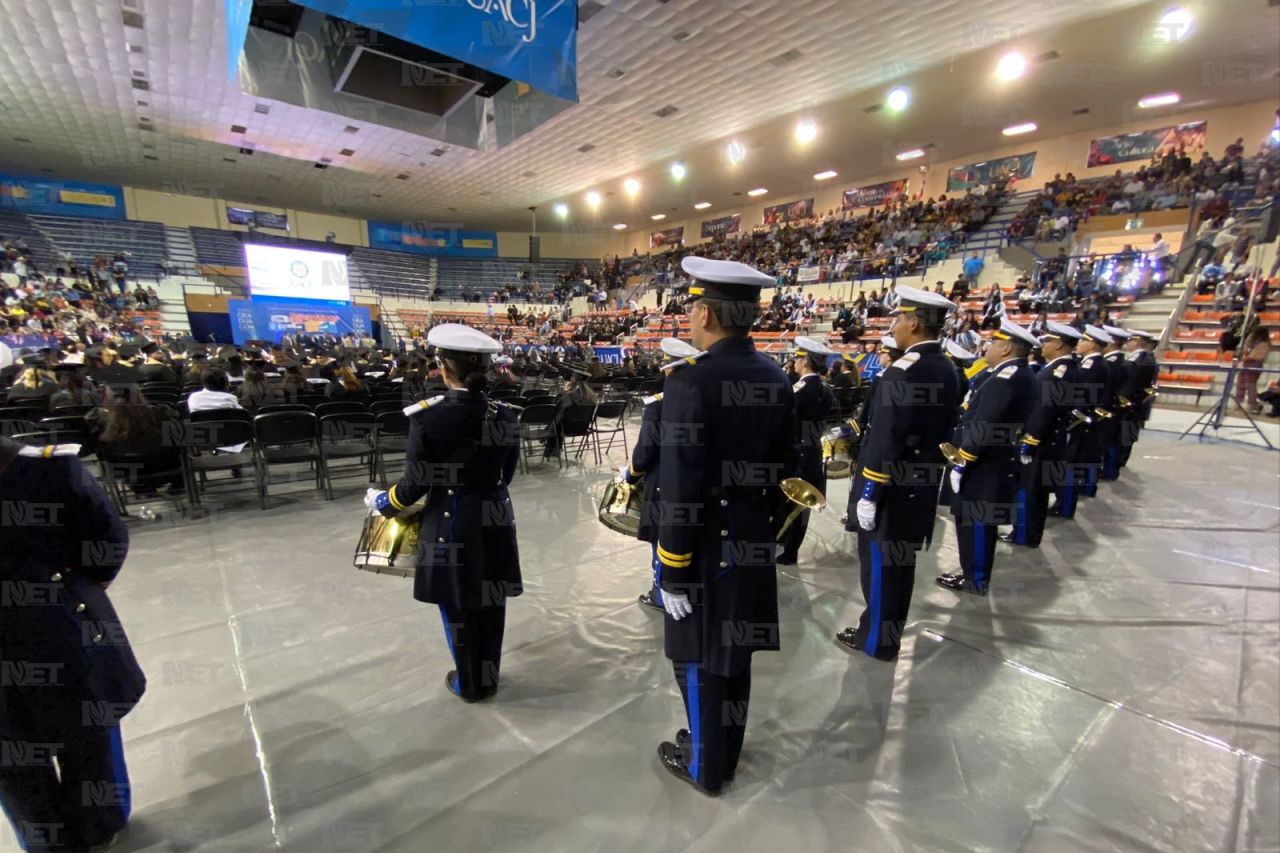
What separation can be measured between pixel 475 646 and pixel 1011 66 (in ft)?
47.6

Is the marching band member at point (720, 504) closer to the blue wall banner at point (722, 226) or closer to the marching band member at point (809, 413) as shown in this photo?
the marching band member at point (809, 413)

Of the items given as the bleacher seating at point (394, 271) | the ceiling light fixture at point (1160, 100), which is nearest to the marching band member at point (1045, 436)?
the ceiling light fixture at point (1160, 100)

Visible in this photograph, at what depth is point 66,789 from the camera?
1.60m

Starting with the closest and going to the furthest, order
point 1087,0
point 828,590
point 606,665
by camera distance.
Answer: point 606,665 < point 828,590 < point 1087,0

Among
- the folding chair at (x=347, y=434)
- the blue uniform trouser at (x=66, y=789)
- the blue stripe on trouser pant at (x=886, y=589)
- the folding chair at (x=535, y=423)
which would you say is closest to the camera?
the blue uniform trouser at (x=66, y=789)

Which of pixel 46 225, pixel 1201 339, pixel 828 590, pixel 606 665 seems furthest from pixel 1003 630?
pixel 46 225

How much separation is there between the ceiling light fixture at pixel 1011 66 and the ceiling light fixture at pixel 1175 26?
6.61 feet

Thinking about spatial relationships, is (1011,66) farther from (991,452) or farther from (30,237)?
(30,237)

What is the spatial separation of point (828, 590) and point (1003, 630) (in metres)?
1.03

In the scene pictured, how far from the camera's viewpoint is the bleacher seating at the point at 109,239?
67.5 ft

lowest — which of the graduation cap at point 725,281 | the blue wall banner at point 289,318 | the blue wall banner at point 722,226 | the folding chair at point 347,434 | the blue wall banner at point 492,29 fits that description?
the folding chair at point 347,434

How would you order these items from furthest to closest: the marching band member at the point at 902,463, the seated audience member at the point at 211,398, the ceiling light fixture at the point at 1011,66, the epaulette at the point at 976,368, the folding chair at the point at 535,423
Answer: the ceiling light fixture at the point at 1011,66 → the folding chair at the point at 535,423 → the seated audience member at the point at 211,398 → the epaulette at the point at 976,368 → the marching band member at the point at 902,463

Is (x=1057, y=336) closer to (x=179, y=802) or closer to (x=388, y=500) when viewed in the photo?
(x=388, y=500)

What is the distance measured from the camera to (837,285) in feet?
59.4
